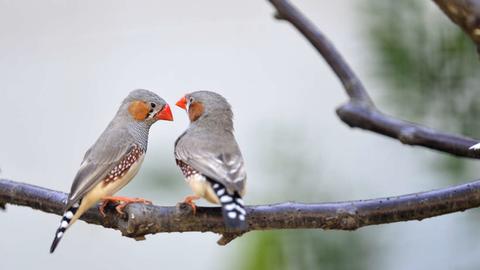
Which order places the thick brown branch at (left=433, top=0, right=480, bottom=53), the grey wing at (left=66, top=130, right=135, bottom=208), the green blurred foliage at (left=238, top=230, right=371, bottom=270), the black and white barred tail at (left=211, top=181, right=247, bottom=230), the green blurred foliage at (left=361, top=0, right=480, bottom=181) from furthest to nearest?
the green blurred foliage at (left=238, top=230, right=371, bottom=270) < the green blurred foliage at (left=361, top=0, right=480, bottom=181) < the grey wing at (left=66, top=130, right=135, bottom=208) < the black and white barred tail at (left=211, top=181, right=247, bottom=230) < the thick brown branch at (left=433, top=0, right=480, bottom=53)

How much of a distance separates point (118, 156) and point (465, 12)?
62 centimetres

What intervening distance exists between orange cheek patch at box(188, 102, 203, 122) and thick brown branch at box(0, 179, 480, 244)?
0.57ft

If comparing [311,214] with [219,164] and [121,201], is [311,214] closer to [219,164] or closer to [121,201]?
[219,164]

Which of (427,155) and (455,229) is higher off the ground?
(427,155)

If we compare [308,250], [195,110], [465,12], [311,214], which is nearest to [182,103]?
[195,110]

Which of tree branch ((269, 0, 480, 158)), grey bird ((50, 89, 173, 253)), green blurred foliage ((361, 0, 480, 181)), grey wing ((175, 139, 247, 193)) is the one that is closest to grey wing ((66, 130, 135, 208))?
grey bird ((50, 89, 173, 253))

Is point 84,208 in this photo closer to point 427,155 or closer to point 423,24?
point 423,24

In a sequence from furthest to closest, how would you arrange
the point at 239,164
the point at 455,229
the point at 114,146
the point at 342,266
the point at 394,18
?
the point at 455,229 < the point at 342,266 < the point at 394,18 < the point at 114,146 < the point at 239,164

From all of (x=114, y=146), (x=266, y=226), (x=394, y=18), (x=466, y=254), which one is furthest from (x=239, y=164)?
(x=466, y=254)

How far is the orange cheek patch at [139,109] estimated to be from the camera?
1285 millimetres

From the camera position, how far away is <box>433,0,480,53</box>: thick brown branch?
886mm

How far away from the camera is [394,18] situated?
6.82ft

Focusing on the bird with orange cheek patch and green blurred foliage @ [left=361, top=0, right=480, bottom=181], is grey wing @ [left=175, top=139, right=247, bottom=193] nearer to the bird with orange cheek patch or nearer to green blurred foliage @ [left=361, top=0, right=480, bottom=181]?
the bird with orange cheek patch

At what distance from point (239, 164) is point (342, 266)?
1118 millimetres
